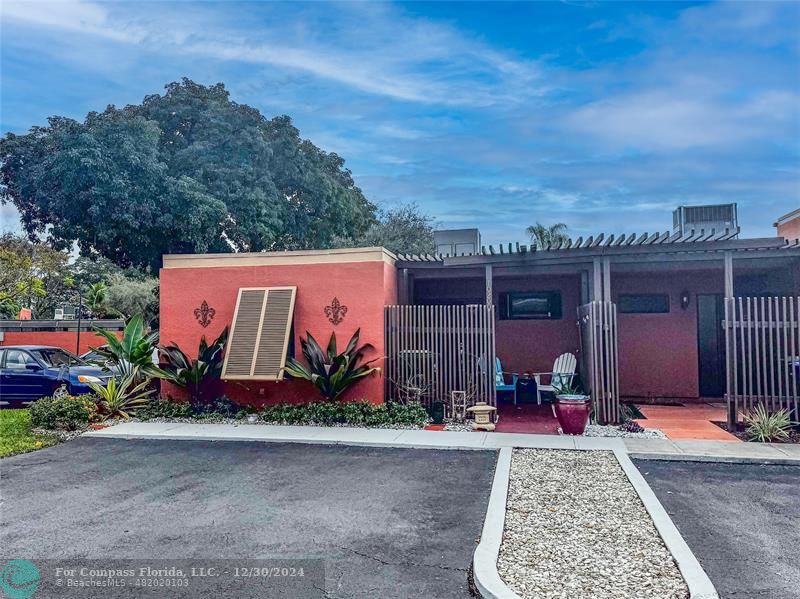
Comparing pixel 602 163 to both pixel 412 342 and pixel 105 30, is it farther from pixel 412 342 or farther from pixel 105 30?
pixel 105 30

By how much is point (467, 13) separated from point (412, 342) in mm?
5876

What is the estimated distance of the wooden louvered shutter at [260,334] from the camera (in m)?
10.1

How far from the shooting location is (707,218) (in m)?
11.4

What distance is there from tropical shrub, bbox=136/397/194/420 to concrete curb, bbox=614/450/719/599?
26.2ft

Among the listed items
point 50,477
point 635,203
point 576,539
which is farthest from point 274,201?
point 576,539

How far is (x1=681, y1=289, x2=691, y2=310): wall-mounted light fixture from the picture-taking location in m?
11.8

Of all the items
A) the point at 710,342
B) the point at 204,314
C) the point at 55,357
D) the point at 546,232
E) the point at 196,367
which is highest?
the point at 546,232

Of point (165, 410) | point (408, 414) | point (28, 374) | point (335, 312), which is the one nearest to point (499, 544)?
point (408, 414)

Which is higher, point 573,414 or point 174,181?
point 174,181

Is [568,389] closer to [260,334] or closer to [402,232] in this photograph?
[260,334]

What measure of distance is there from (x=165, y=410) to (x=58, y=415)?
5.79ft

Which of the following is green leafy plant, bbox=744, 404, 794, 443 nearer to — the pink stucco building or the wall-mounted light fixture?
the pink stucco building

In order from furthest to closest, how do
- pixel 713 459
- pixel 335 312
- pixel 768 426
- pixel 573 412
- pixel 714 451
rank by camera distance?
1. pixel 335 312
2. pixel 573 412
3. pixel 768 426
4. pixel 714 451
5. pixel 713 459

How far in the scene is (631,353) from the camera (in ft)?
39.6
